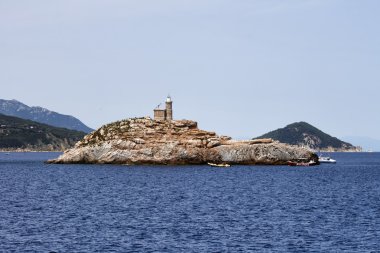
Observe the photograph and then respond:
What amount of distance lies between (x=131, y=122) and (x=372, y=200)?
106m

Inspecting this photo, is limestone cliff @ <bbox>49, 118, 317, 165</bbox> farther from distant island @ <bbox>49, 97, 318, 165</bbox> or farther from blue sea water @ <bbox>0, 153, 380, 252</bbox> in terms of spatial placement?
blue sea water @ <bbox>0, 153, 380, 252</bbox>

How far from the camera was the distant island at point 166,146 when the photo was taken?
614ft

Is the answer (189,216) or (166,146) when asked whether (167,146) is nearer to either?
(166,146)

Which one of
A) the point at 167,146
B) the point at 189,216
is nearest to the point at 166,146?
the point at 167,146

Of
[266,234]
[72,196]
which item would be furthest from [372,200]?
[72,196]

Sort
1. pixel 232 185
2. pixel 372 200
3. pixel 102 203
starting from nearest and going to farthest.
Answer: pixel 102 203 → pixel 372 200 → pixel 232 185

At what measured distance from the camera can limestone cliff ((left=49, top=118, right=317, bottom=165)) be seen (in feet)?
613

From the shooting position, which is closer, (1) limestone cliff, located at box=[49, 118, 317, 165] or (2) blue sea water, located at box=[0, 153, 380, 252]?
(2) blue sea water, located at box=[0, 153, 380, 252]

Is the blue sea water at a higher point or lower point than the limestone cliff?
lower

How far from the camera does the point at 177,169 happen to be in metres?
176

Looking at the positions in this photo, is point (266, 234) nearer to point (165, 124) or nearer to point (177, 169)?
point (177, 169)

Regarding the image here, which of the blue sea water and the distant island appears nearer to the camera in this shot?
the blue sea water

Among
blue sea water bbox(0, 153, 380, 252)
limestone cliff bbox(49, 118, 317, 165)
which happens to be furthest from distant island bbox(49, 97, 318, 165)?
blue sea water bbox(0, 153, 380, 252)

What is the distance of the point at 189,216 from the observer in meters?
78.4
